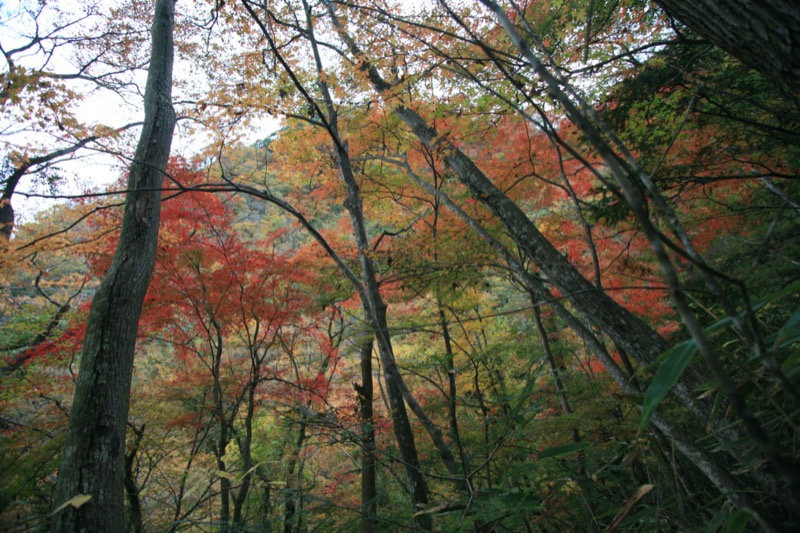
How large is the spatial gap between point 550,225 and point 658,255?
618 cm

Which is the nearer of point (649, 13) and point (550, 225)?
point (649, 13)

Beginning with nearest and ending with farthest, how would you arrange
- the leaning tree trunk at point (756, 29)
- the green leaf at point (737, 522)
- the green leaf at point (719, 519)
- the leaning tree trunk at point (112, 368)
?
the green leaf at point (737, 522)
the green leaf at point (719, 519)
the leaning tree trunk at point (756, 29)
the leaning tree trunk at point (112, 368)

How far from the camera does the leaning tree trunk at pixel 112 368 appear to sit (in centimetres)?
259

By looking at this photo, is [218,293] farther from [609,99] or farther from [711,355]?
[711,355]

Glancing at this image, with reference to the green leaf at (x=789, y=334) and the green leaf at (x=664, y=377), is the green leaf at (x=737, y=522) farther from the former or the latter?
the green leaf at (x=789, y=334)

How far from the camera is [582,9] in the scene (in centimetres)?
396

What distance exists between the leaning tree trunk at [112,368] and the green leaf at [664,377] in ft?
7.62

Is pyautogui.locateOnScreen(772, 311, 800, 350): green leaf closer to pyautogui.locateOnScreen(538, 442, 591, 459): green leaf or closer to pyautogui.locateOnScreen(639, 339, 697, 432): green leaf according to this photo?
pyautogui.locateOnScreen(639, 339, 697, 432): green leaf

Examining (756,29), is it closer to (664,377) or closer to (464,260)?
(664,377)

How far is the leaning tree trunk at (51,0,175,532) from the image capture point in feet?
8.48

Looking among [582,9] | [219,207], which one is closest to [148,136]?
[219,207]

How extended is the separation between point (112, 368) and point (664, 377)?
3.44 meters

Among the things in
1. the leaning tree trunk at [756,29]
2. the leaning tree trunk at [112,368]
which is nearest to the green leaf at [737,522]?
the leaning tree trunk at [756,29]

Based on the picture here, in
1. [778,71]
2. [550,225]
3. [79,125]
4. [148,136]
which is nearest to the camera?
[778,71]
